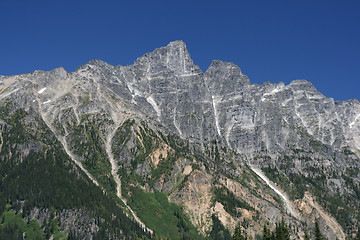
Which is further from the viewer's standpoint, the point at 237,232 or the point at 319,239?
the point at 237,232

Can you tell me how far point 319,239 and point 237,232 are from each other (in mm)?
36235

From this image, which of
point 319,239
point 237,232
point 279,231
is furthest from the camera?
point 237,232

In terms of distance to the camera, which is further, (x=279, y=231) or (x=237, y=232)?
(x=237, y=232)

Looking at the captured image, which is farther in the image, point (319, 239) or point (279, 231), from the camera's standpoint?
point (279, 231)

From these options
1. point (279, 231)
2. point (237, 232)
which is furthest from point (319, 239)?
point (237, 232)

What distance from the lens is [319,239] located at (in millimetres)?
154625

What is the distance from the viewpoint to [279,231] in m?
166

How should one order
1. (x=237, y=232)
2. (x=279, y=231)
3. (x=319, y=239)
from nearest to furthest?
(x=319, y=239)
(x=279, y=231)
(x=237, y=232)

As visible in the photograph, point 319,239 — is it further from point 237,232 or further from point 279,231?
point 237,232

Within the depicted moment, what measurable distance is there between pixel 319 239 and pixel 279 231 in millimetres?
16250
